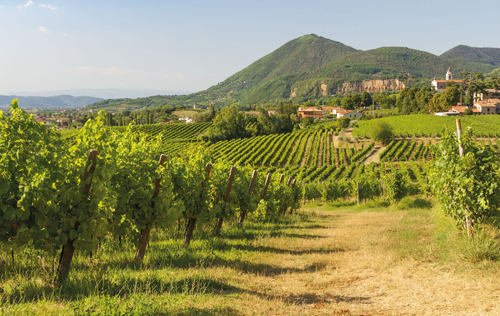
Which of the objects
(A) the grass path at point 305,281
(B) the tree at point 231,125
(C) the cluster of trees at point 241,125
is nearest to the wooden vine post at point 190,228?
(A) the grass path at point 305,281

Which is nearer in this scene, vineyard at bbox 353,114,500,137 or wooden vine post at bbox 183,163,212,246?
wooden vine post at bbox 183,163,212,246

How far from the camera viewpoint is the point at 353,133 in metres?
75.6

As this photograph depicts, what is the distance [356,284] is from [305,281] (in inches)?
33.2

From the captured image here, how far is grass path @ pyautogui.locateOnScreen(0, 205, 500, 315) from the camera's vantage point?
13.4ft

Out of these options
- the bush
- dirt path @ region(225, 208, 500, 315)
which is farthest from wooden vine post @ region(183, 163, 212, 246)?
the bush

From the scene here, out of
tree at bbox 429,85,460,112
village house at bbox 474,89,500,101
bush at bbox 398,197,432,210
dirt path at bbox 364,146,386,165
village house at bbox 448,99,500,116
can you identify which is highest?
village house at bbox 474,89,500,101

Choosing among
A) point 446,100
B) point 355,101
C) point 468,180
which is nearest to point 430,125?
point 446,100

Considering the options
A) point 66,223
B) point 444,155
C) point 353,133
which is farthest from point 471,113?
point 66,223

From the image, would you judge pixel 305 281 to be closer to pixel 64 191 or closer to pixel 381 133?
pixel 64 191

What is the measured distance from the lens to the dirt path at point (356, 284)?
4.32 m

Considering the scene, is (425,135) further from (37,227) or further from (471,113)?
(37,227)

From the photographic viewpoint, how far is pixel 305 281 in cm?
580

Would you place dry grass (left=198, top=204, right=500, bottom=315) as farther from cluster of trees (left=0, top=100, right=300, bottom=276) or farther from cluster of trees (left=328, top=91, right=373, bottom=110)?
cluster of trees (left=328, top=91, right=373, bottom=110)

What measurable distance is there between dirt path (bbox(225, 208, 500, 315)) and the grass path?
0.01 metres
